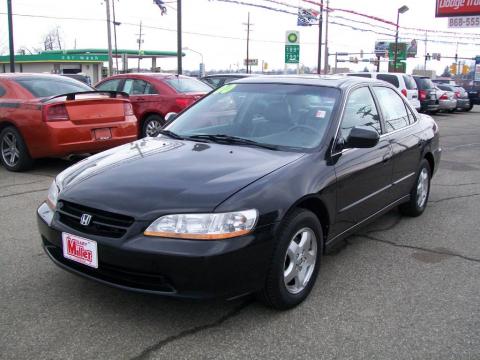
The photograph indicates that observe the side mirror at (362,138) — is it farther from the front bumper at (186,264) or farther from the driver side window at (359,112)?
the front bumper at (186,264)

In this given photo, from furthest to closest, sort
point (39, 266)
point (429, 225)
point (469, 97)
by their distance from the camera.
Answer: point (469, 97), point (429, 225), point (39, 266)

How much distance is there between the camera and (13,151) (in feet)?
25.0

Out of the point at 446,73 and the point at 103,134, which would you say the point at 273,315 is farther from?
the point at 446,73

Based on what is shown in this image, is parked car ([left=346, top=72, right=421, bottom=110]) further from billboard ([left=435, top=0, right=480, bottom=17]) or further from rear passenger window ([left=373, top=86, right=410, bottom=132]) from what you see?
rear passenger window ([left=373, top=86, right=410, bottom=132])

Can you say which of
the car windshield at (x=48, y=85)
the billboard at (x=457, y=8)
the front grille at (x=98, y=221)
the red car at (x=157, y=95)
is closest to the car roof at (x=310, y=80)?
the front grille at (x=98, y=221)

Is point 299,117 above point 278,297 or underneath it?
above

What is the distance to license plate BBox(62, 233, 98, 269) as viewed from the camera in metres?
2.96

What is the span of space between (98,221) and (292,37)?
25.4 metres

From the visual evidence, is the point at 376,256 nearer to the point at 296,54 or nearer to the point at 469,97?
the point at 296,54

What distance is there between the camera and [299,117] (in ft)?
13.3

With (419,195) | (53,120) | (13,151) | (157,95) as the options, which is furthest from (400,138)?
(157,95)

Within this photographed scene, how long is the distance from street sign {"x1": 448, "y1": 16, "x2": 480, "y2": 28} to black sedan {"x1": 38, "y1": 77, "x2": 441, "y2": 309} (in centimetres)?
2253

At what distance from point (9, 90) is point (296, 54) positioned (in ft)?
68.5

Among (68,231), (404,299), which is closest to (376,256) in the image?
(404,299)
